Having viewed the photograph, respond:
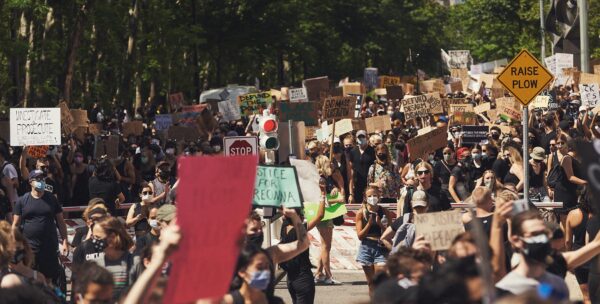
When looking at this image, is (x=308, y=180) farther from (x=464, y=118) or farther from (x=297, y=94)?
(x=297, y=94)

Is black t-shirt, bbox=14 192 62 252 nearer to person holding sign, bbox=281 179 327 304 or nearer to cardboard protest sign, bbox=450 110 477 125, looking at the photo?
person holding sign, bbox=281 179 327 304

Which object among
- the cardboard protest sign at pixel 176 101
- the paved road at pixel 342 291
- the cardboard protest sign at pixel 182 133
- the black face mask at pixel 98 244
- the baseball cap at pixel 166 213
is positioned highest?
the cardboard protest sign at pixel 176 101

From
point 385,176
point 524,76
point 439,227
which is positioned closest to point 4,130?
point 385,176

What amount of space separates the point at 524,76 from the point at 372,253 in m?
3.21

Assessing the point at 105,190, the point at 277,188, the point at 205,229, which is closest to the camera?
the point at 205,229

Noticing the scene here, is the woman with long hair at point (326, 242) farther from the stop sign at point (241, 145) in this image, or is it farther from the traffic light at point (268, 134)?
the traffic light at point (268, 134)

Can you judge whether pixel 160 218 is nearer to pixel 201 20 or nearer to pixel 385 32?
pixel 201 20

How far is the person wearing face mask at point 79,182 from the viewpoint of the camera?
2023 cm

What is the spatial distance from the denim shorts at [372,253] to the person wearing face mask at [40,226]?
9.16ft

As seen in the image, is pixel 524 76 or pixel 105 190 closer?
pixel 524 76

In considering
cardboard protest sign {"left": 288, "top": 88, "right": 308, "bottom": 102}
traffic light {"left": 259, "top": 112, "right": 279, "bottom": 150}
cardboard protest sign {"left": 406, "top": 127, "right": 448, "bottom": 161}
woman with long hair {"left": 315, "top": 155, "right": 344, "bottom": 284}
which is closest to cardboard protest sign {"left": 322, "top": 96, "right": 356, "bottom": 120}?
cardboard protest sign {"left": 406, "top": 127, "right": 448, "bottom": 161}

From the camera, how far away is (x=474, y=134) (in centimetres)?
2405

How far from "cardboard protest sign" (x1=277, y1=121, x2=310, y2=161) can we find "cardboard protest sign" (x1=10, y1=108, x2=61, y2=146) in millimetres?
3761

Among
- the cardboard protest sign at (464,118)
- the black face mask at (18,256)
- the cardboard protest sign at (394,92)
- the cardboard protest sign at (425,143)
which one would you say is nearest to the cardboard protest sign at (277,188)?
the black face mask at (18,256)
